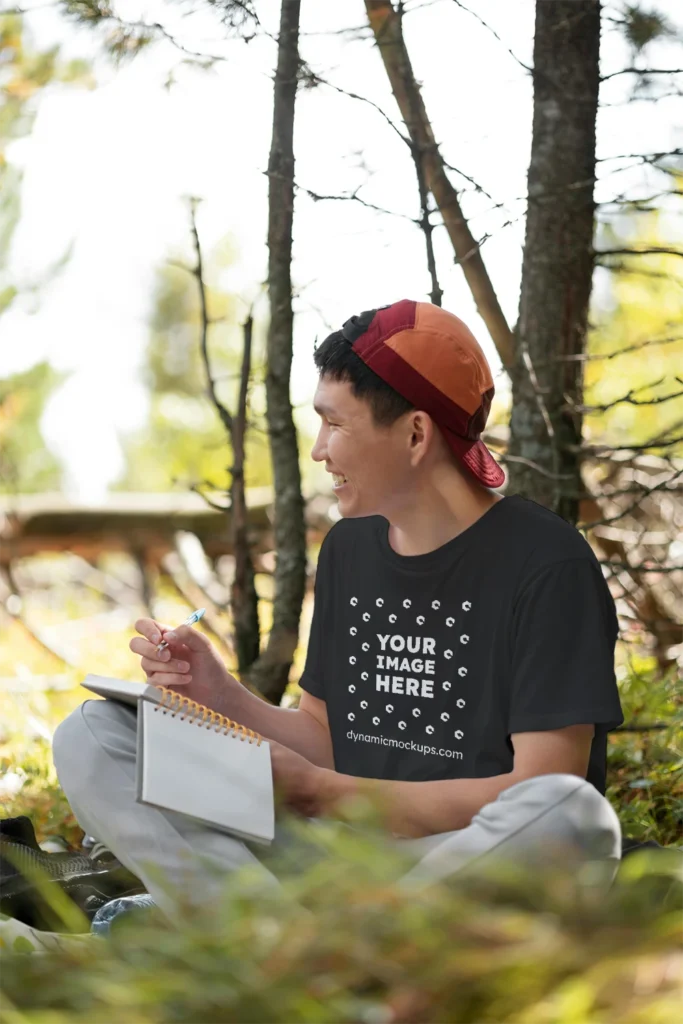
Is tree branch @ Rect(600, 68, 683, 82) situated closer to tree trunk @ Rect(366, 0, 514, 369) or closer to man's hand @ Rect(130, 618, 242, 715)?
tree trunk @ Rect(366, 0, 514, 369)

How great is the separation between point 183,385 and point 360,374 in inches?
1137

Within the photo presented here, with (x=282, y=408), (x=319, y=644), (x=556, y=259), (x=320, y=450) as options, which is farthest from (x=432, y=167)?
(x=319, y=644)

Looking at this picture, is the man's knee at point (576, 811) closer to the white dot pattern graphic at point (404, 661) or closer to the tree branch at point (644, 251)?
the white dot pattern graphic at point (404, 661)

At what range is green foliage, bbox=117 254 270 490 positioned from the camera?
2338 centimetres

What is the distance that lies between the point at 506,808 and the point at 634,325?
14948 mm

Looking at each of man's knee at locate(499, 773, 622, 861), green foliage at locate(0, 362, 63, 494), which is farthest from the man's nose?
green foliage at locate(0, 362, 63, 494)

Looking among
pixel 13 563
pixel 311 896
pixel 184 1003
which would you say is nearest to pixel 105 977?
pixel 184 1003

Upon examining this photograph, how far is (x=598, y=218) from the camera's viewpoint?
3793mm

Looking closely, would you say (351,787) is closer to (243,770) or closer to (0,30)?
(243,770)

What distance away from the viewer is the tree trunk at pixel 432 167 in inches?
132

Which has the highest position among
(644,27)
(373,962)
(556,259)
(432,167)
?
(644,27)

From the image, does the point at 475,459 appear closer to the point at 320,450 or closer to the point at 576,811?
the point at 320,450

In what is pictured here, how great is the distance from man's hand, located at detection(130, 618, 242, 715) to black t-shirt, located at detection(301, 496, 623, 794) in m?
0.27

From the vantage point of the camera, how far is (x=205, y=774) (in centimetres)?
203
